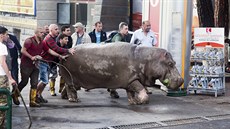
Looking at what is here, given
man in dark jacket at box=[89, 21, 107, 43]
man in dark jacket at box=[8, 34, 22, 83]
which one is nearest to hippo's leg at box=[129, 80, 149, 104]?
man in dark jacket at box=[89, 21, 107, 43]

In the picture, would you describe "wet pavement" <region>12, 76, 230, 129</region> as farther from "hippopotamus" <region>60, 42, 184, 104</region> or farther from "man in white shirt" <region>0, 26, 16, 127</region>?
"man in white shirt" <region>0, 26, 16, 127</region>

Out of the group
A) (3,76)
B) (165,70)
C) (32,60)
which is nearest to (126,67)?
(165,70)

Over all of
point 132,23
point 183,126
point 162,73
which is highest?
point 132,23

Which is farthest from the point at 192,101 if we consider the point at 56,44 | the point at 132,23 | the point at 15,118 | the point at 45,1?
the point at 45,1

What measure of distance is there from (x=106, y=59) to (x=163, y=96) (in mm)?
2053

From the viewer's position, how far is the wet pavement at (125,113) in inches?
346

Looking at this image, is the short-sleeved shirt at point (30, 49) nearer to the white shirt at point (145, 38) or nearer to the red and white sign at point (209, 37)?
the white shirt at point (145, 38)

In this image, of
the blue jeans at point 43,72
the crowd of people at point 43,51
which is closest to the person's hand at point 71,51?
the crowd of people at point 43,51

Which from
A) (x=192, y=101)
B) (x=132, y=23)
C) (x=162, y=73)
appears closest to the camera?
(x=162, y=73)

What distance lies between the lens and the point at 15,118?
908 cm

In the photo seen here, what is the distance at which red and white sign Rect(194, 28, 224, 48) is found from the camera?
460 inches

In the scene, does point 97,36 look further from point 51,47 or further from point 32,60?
point 32,60

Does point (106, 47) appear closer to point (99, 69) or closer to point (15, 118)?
point (99, 69)

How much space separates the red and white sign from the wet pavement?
1227 millimetres
